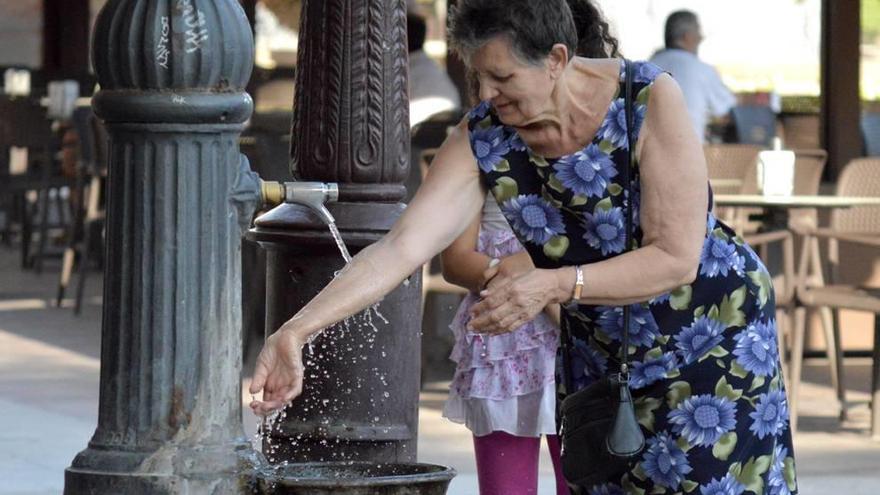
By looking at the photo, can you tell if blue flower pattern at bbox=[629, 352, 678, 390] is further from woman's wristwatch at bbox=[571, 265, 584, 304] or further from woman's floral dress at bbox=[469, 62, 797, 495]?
woman's wristwatch at bbox=[571, 265, 584, 304]

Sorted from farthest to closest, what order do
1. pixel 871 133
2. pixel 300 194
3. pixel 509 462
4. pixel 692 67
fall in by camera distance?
pixel 871 133, pixel 692 67, pixel 509 462, pixel 300 194

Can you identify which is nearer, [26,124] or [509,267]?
[509,267]

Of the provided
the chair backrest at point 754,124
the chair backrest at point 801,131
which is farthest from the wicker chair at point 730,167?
the chair backrest at point 754,124

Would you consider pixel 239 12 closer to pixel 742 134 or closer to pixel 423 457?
pixel 423 457

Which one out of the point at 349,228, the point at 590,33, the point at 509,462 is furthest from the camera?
the point at 349,228

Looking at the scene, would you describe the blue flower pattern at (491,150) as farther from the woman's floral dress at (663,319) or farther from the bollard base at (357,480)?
the bollard base at (357,480)

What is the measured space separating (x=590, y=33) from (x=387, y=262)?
3.19 ft

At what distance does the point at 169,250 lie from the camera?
3.66 m

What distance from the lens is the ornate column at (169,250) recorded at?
12.0 feet

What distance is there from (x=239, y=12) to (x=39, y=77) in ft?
56.2

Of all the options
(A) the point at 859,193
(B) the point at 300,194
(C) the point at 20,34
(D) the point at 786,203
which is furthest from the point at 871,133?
(C) the point at 20,34

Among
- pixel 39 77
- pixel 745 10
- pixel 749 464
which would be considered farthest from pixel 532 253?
pixel 39 77

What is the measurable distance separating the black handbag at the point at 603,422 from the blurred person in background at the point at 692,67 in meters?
7.23

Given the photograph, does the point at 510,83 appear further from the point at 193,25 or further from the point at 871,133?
the point at 871,133
